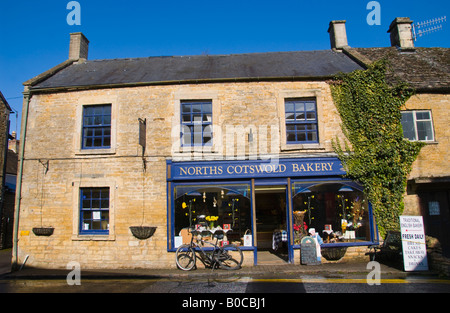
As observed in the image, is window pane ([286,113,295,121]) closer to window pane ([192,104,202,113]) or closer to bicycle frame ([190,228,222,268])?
window pane ([192,104,202,113])

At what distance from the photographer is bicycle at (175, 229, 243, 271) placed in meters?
8.95

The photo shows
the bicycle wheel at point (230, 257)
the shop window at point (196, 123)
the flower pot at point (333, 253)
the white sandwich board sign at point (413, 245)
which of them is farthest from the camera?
the shop window at point (196, 123)

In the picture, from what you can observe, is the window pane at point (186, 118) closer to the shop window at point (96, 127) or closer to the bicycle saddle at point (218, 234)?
the shop window at point (96, 127)

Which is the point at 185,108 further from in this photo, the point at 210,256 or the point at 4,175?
the point at 4,175

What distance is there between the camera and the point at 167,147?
10.0m

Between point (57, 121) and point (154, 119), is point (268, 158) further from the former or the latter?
point (57, 121)

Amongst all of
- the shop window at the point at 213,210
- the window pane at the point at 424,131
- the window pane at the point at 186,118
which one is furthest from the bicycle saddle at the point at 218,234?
the window pane at the point at 424,131

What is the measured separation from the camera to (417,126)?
34.3 ft

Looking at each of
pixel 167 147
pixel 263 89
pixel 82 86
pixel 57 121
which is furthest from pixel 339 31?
pixel 57 121

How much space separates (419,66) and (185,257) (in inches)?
469

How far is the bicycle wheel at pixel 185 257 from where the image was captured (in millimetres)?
9023

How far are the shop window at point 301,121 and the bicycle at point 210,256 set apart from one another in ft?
13.8

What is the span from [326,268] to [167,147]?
20.8 feet
